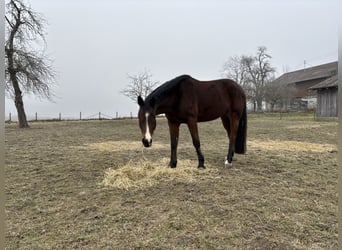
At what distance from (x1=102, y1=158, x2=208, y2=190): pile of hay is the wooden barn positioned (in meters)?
35.8

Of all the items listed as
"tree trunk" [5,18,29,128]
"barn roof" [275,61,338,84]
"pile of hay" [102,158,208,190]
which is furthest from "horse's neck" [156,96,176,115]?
"barn roof" [275,61,338,84]

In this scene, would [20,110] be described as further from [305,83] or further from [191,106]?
[305,83]

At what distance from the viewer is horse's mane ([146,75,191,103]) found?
4341mm

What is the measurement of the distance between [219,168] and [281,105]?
35055 millimetres

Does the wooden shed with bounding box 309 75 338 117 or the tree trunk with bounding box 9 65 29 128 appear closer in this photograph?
the tree trunk with bounding box 9 65 29 128

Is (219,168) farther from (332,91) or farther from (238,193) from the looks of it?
(332,91)

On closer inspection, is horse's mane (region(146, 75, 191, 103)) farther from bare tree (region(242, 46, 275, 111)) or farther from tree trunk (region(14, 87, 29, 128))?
bare tree (region(242, 46, 275, 111))

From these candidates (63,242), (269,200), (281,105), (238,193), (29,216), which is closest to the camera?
(63,242)

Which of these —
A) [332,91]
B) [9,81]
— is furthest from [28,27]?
[332,91]

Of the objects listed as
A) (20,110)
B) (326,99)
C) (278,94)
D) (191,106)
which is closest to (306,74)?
(278,94)

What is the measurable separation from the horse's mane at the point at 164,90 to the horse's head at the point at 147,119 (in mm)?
113

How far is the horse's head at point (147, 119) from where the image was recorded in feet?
13.3

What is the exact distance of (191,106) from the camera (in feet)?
15.2

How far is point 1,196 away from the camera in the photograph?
2.98 feet
